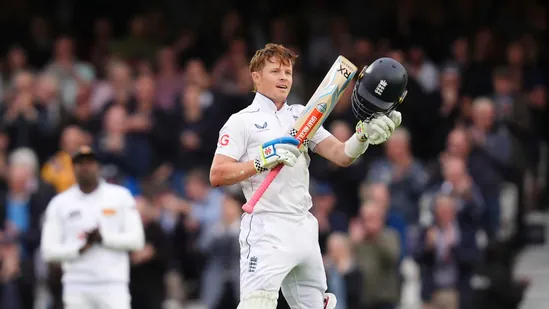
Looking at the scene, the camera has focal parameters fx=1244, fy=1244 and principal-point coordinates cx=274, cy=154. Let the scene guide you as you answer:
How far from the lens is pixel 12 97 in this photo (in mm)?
15719

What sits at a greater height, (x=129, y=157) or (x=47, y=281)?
(x=129, y=157)

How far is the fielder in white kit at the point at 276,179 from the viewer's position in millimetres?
8039

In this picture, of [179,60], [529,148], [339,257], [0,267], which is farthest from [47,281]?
[529,148]

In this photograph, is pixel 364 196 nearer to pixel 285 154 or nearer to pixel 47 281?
pixel 47 281

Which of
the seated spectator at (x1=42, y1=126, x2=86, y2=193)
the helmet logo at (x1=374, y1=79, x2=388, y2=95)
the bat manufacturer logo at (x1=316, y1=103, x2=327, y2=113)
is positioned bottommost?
the bat manufacturer logo at (x1=316, y1=103, x2=327, y2=113)

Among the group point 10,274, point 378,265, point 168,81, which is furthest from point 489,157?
point 10,274

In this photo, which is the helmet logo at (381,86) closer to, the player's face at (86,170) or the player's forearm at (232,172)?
the player's forearm at (232,172)

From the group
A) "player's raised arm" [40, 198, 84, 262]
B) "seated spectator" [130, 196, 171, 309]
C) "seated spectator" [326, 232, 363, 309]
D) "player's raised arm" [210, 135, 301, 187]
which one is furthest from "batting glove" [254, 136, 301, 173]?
"seated spectator" [130, 196, 171, 309]

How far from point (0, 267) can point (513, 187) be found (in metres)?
5.80

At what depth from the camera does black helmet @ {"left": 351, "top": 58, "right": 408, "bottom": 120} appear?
7.83 metres

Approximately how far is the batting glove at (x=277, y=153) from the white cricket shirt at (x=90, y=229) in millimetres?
3638

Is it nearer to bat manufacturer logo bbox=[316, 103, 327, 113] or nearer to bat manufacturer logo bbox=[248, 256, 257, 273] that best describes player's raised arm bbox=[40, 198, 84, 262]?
bat manufacturer logo bbox=[248, 256, 257, 273]

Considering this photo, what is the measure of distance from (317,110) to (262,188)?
63 centimetres

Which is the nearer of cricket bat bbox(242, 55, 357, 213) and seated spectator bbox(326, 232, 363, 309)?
cricket bat bbox(242, 55, 357, 213)
